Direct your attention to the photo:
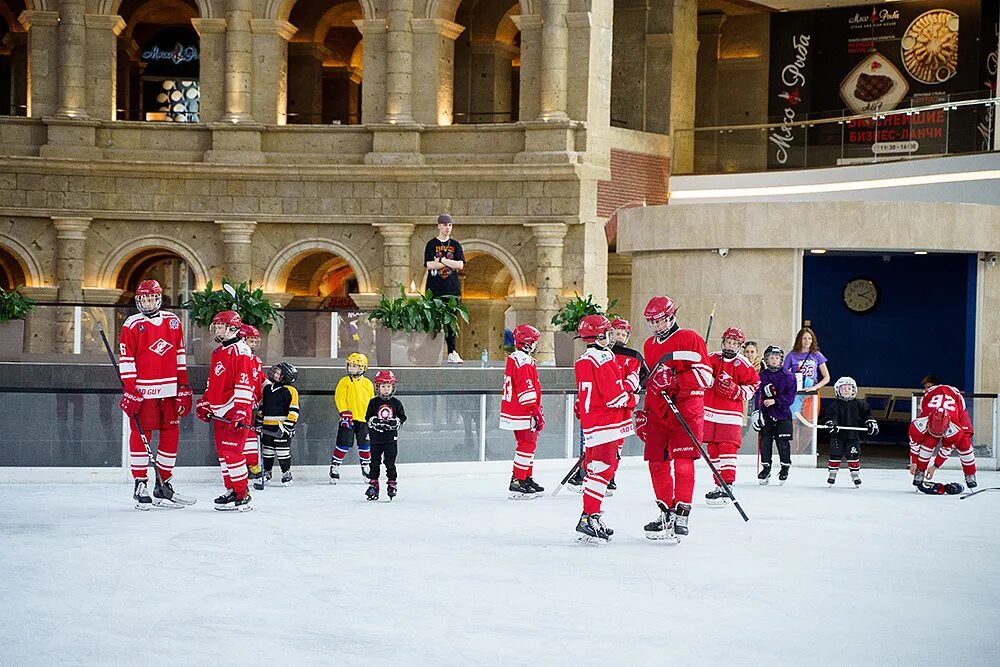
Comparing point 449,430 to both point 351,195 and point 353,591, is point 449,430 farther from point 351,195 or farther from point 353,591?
point 351,195

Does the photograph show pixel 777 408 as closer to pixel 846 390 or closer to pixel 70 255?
pixel 846 390

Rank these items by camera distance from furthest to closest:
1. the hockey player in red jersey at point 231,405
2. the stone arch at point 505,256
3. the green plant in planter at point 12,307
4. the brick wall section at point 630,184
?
the brick wall section at point 630,184
the stone arch at point 505,256
the green plant in planter at point 12,307
the hockey player in red jersey at point 231,405

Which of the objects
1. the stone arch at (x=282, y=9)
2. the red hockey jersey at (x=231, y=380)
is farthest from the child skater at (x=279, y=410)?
the stone arch at (x=282, y=9)

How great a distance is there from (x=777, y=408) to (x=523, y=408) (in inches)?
141

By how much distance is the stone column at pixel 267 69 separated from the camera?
2908 cm

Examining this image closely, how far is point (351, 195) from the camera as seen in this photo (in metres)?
28.7

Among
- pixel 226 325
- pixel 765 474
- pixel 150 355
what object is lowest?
pixel 765 474

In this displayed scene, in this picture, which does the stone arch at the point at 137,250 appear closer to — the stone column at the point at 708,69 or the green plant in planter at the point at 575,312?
the green plant in planter at the point at 575,312

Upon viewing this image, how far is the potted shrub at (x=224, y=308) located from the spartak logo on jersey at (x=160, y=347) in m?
4.15

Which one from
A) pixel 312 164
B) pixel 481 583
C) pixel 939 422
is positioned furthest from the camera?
pixel 312 164

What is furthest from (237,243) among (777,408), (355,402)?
(777,408)

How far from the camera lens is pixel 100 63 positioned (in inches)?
1146

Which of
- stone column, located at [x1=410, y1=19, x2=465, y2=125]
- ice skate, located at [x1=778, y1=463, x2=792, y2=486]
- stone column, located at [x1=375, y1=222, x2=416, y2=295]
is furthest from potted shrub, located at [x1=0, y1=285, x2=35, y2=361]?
stone column, located at [x1=410, y1=19, x2=465, y2=125]

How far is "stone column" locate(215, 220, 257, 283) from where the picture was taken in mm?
28703
